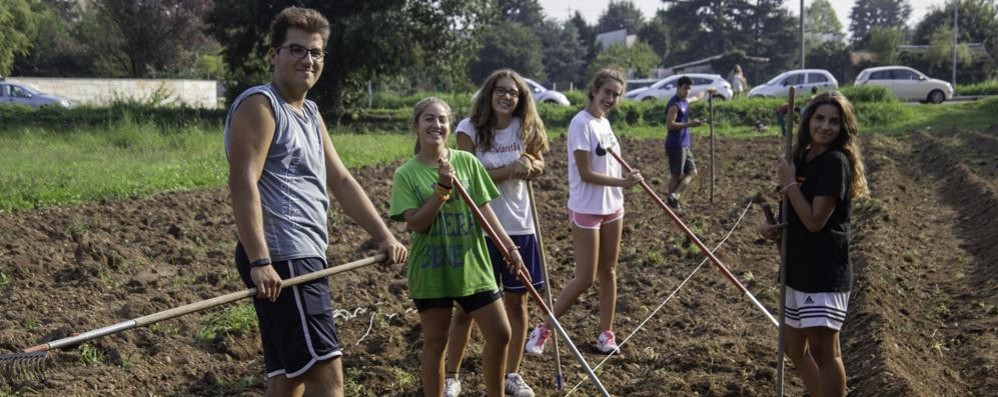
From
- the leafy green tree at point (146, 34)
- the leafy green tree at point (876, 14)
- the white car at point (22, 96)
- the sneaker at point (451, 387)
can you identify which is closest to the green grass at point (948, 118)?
the sneaker at point (451, 387)

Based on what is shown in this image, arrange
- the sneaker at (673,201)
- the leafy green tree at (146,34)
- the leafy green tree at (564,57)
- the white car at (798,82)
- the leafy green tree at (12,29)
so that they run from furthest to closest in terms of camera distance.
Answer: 1. the leafy green tree at (564,57)
2. the leafy green tree at (146,34)
3. the white car at (798,82)
4. the leafy green tree at (12,29)
5. the sneaker at (673,201)

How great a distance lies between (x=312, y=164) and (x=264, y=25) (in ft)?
81.6

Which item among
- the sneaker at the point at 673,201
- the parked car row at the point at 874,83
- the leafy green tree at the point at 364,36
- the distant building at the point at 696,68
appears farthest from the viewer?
the distant building at the point at 696,68

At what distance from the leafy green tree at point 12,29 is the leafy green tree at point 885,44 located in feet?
152

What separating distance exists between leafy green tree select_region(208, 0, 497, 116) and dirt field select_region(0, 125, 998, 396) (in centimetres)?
1359

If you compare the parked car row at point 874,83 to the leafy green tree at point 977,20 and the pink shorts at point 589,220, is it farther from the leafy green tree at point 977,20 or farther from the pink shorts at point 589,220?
the leafy green tree at point 977,20

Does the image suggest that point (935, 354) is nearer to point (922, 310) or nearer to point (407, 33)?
point (922, 310)

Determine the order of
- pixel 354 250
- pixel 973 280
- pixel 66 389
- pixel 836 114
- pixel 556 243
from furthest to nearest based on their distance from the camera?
pixel 556 243, pixel 354 250, pixel 973 280, pixel 66 389, pixel 836 114

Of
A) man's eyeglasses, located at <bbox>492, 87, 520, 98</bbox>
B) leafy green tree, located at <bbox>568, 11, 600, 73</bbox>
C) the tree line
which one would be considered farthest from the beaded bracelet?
leafy green tree, located at <bbox>568, 11, 600, 73</bbox>

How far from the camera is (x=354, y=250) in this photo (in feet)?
32.5

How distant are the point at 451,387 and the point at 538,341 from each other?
1.18 meters

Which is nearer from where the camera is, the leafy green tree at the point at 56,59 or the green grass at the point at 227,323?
the green grass at the point at 227,323

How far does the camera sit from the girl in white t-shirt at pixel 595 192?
6098mm

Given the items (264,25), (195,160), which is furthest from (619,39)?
A: (195,160)
